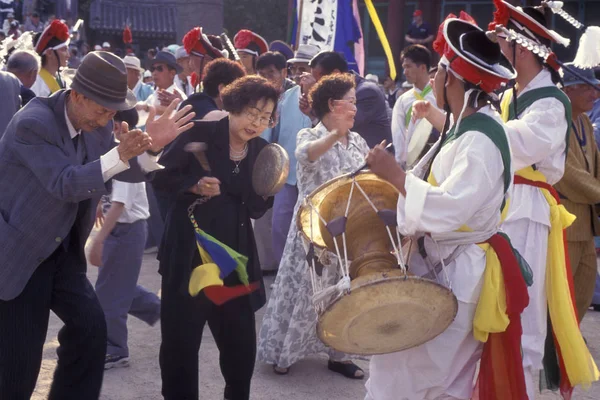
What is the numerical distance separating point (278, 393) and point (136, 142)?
6.92 feet

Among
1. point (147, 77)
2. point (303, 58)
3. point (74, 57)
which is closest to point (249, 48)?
point (303, 58)

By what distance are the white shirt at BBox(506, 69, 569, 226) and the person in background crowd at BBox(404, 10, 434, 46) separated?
44.6ft

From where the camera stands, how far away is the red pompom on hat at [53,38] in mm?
7777

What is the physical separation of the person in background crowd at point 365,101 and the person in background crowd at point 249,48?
6.92 ft

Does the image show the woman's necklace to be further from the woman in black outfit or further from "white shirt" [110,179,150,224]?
"white shirt" [110,179,150,224]

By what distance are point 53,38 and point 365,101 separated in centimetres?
289

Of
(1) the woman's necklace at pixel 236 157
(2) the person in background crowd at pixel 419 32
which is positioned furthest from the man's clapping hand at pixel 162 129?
(2) the person in background crowd at pixel 419 32

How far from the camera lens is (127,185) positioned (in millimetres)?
5082

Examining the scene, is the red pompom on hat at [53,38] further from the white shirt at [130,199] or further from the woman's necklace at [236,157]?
the woman's necklace at [236,157]

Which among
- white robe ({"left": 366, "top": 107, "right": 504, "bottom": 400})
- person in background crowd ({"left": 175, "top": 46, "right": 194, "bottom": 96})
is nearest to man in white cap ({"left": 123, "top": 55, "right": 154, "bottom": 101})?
person in background crowd ({"left": 175, "top": 46, "right": 194, "bottom": 96})

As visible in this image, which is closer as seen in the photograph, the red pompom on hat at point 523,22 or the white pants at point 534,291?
the white pants at point 534,291

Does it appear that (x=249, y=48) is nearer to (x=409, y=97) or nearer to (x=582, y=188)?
(x=409, y=97)

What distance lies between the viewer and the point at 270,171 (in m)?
4.15

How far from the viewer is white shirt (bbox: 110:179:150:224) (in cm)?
506
